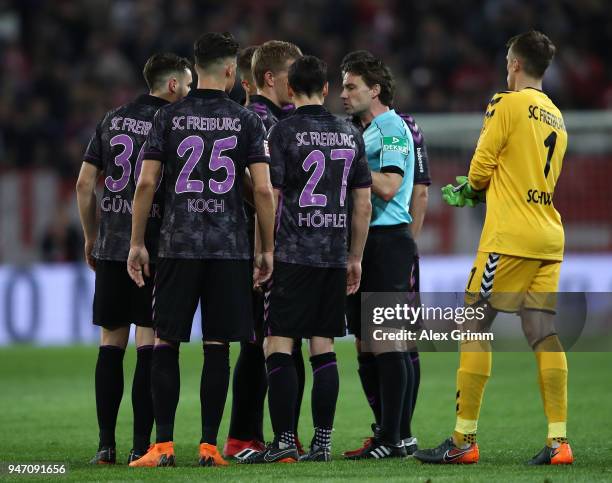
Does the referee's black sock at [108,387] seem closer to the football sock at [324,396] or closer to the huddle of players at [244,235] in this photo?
the huddle of players at [244,235]

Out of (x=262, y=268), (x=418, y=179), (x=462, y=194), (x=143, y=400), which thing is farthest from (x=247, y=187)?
(x=418, y=179)

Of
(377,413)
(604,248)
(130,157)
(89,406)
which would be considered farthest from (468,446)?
(604,248)

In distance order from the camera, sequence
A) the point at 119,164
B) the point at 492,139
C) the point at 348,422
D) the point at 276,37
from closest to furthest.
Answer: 1. the point at 492,139
2. the point at 119,164
3. the point at 348,422
4. the point at 276,37

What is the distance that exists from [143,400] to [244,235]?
1093 mm

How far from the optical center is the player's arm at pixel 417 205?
Answer: 26.0 feet

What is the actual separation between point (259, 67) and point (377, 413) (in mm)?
2153

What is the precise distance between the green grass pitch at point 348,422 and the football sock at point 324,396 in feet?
0.64

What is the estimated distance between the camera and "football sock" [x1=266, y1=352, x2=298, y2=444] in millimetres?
6668

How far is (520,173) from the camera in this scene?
21.5 ft

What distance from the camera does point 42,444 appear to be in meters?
7.73

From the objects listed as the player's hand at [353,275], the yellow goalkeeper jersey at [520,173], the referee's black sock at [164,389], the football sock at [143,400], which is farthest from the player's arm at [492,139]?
the football sock at [143,400]

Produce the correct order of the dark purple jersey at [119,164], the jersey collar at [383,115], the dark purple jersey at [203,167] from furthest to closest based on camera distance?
the jersey collar at [383,115]
the dark purple jersey at [119,164]
the dark purple jersey at [203,167]

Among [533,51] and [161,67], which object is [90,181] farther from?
[533,51]

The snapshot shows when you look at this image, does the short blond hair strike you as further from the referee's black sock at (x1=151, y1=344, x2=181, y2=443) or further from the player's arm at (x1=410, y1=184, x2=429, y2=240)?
the referee's black sock at (x1=151, y1=344, x2=181, y2=443)
